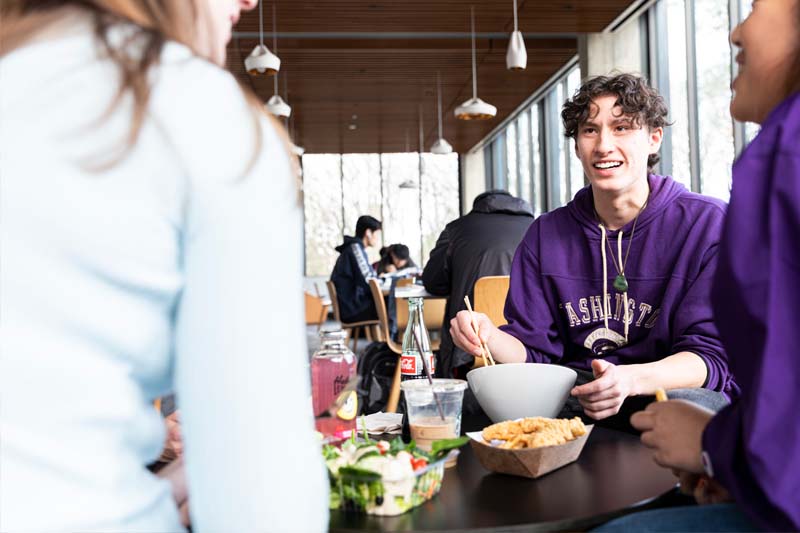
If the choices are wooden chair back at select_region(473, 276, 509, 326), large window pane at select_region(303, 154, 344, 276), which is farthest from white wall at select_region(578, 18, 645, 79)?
large window pane at select_region(303, 154, 344, 276)

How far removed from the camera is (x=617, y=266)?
1.88 meters

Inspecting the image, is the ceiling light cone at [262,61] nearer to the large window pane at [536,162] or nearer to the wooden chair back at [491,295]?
the wooden chair back at [491,295]

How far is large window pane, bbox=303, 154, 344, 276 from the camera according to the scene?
14969mm

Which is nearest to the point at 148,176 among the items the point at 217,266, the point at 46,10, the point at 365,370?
the point at 217,266

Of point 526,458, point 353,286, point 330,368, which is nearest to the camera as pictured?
point 526,458

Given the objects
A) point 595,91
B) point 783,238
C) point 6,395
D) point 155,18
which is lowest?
point 6,395

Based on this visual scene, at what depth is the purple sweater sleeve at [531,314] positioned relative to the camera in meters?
1.93

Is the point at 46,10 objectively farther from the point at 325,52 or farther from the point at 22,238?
the point at 325,52

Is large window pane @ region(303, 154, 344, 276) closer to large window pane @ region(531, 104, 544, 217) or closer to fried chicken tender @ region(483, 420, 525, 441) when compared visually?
large window pane @ region(531, 104, 544, 217)

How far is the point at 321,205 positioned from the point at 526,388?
45.6 ft

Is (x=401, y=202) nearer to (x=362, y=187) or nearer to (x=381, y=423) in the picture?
(x=362, y=187)

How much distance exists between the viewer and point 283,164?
63 centimetres

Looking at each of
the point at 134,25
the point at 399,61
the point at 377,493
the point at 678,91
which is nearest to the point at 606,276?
the point at 377,493

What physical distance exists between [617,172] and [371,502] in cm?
124
